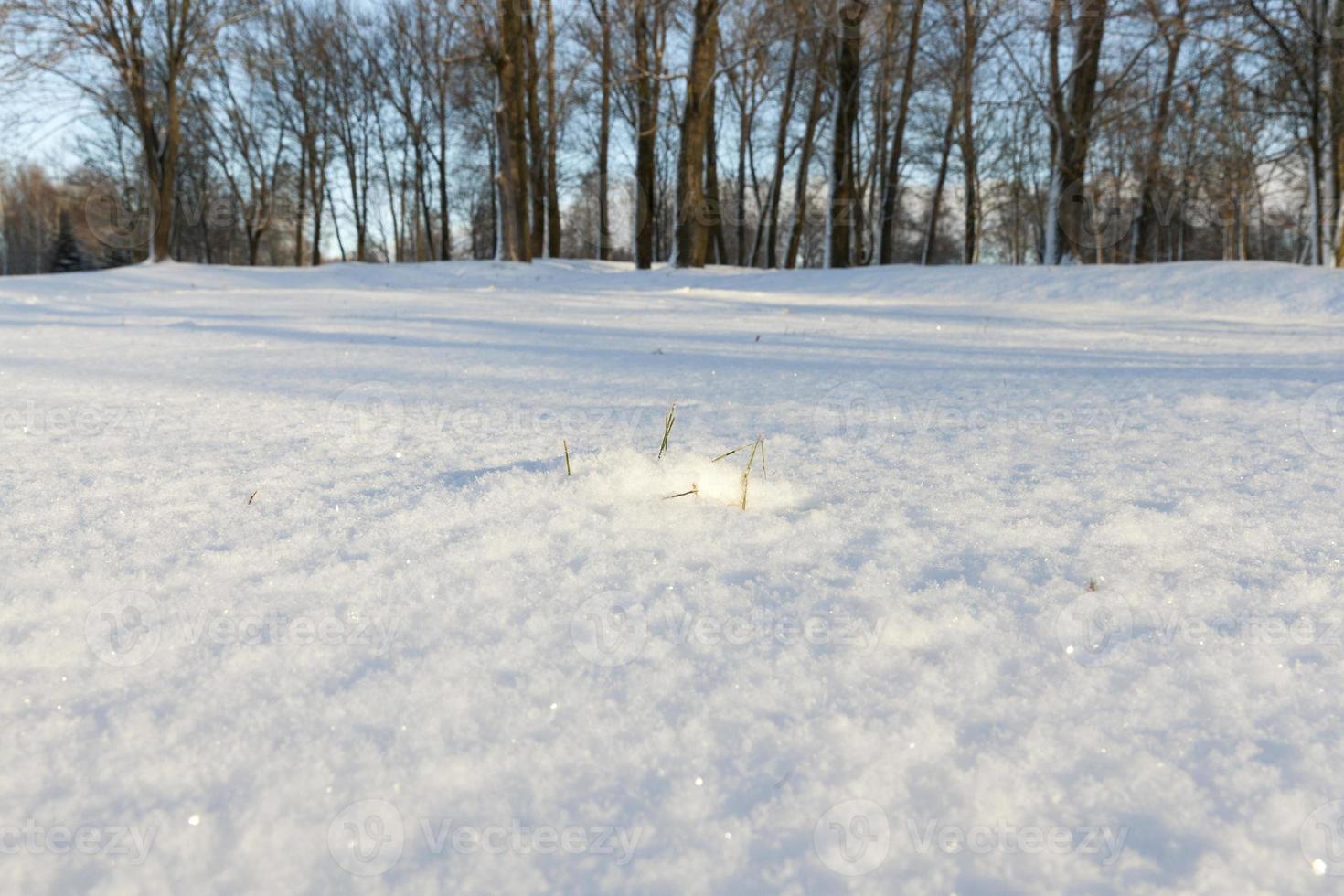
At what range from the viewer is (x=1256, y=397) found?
2424mm

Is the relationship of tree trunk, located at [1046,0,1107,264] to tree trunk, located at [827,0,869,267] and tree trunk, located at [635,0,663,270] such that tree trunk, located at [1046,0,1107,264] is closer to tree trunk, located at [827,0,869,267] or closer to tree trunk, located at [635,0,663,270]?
tree trunk, located at [827,0,869,267]

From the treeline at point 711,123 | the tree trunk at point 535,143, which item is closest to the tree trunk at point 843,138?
the treeline at point 711,123

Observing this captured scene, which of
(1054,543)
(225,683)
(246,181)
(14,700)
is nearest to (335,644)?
(225,683)

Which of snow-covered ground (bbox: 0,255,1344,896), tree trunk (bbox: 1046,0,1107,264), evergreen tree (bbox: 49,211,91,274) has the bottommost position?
snow-covered ground (bbox: 0,255,1344,896)

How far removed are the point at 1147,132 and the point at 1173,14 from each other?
1795 millimetres

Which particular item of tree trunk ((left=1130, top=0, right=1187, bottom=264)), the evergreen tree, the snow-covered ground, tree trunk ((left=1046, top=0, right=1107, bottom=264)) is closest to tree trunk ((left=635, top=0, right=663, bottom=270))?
tree trunk ((left=1046, top=0, right=1107, bottom=264))

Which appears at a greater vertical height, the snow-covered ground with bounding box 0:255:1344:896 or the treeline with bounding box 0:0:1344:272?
the treeline with bounding box 0:0:1344:272

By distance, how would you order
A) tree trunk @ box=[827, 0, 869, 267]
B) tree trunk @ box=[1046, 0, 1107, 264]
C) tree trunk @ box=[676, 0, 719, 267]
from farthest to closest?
tree trunk @ box=[827, 0, 869, 267] < tree trunk @ box=[676, 0, 719, 267] < tree trunk @ box=[1046, 0, 1107, 264]

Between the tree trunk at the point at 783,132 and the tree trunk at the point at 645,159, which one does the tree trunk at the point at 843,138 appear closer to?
the tree trunk at the point at 645,159

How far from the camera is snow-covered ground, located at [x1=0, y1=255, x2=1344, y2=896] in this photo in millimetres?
791

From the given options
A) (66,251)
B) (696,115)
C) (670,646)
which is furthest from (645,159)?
(66,251)

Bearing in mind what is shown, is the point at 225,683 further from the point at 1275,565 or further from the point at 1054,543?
the point at 1275,565

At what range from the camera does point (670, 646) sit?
111cm

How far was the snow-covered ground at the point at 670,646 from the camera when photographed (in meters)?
0.79
